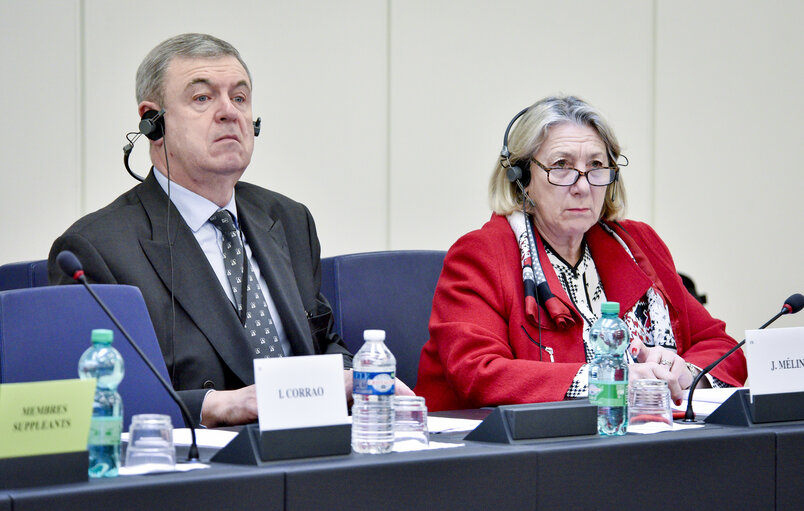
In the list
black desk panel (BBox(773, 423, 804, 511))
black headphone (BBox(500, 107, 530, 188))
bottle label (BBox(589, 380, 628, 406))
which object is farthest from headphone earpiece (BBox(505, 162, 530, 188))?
black desk panel (BBox(773, 423, 804, 511))

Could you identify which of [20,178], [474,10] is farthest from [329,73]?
[20,178]

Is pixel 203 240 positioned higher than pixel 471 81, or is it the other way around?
pixel 471 81

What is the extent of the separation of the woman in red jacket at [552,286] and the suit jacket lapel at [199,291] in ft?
1.41

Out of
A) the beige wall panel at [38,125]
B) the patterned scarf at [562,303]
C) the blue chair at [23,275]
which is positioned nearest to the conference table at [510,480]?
the patterned scarf at [562,303]

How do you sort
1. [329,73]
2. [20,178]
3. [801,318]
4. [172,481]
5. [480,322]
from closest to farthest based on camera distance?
[172,481] → [480,322] → [20,178] → [329,73] → [801,318]

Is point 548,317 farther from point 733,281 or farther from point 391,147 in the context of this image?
point 733,281

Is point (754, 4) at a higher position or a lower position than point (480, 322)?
higher

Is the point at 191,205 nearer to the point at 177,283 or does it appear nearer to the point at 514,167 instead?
the point at 177,283

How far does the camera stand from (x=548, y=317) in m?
2.29

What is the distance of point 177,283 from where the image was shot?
2.20m

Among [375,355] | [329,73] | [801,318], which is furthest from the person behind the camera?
[801,318]

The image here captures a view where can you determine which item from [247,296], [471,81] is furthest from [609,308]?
[471,81]

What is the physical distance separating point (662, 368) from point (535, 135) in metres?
0.75

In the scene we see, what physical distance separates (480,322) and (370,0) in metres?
1.84
